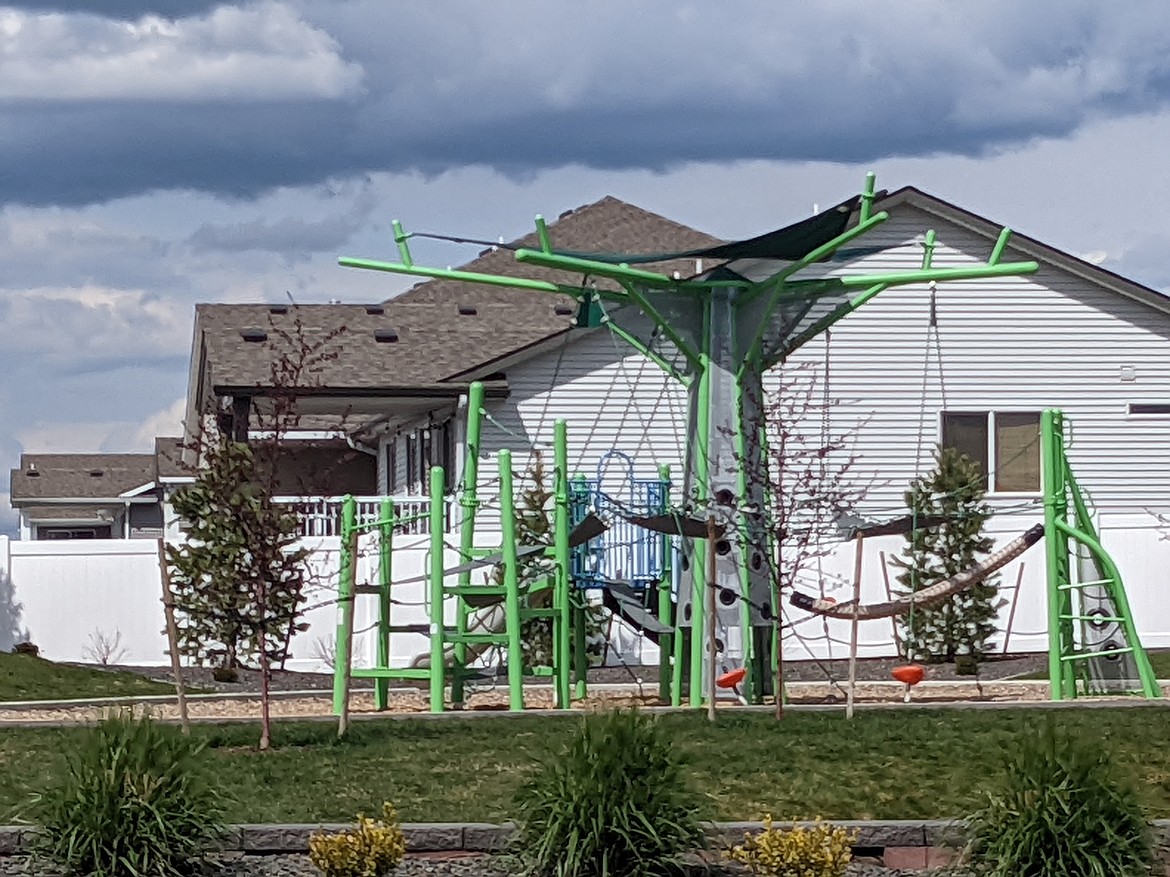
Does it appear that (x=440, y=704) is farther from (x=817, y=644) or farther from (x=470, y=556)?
(x=817, y=644)

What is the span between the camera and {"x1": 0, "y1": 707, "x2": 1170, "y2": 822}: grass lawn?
9375mm

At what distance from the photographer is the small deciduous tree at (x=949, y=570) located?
2202 cm

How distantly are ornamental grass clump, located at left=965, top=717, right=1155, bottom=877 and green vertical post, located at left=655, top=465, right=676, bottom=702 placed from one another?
24.8 feet

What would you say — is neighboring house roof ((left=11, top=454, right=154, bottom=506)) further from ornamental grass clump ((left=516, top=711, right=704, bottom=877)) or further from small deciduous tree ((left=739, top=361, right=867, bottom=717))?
ornamental grass clump ((left=516, top=711, right=704, bottom=877))

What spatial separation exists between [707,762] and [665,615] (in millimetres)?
6028

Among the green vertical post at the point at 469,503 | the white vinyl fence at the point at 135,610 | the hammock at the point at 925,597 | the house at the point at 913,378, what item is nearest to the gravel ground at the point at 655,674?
the white vinyl fence at the point at 135,610

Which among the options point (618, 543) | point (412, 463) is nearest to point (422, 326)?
point (412, 463)

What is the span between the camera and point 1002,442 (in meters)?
26.7

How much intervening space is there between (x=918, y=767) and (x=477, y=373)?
52.3 ft

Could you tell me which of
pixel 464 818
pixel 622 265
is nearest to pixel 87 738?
pixel 464 818

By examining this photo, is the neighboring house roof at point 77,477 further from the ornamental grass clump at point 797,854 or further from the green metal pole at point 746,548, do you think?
the ornamental grass clump at point 797,854

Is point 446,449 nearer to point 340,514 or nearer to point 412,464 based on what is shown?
point 412,464

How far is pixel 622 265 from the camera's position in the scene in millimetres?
14977

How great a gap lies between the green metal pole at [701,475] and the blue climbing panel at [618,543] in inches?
26.4
